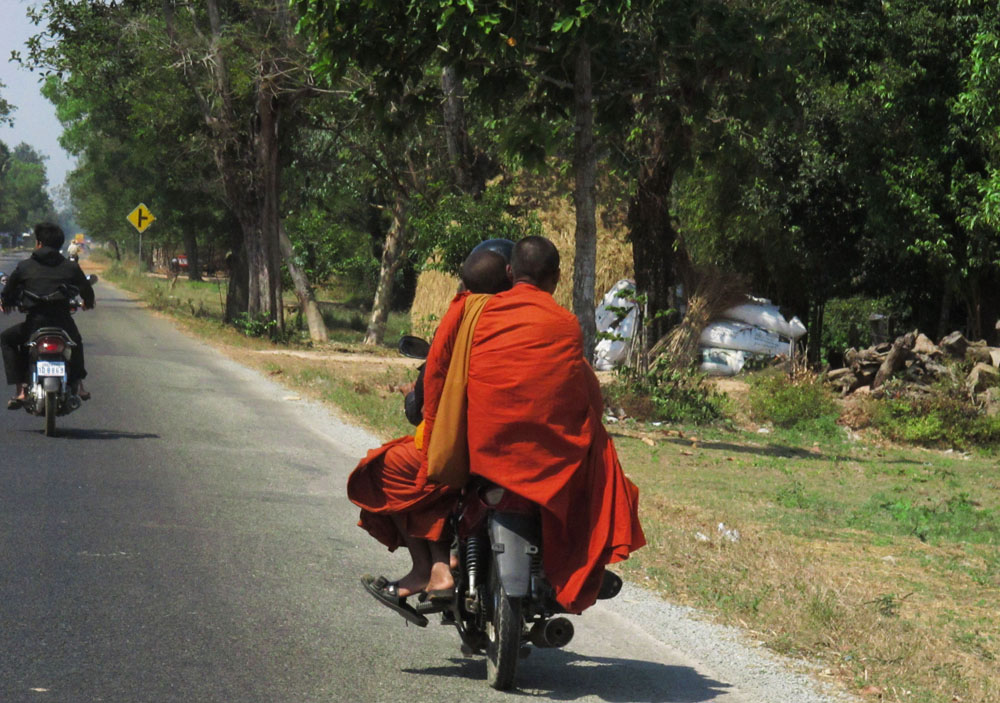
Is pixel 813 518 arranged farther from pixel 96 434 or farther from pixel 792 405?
pixel 792 405

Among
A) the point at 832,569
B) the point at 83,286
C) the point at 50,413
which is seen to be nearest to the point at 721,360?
the point at 83,286

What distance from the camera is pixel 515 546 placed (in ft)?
16.4

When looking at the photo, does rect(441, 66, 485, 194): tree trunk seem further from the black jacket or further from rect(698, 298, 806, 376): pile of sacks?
the black jacket

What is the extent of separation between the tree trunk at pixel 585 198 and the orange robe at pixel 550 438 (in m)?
9.93

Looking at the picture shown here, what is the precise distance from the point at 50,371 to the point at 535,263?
7803 millimetres

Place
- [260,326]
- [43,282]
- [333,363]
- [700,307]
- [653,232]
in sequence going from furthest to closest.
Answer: [260,326], [700,307], [333,363], [653,232], [43,282]

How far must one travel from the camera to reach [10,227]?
182125mm

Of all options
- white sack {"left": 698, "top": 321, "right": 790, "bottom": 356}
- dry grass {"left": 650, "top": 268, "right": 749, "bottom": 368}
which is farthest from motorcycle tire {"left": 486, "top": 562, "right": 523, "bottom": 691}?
white sack {"left": 698, "top": 321, "right": 790, "bottom": 356}

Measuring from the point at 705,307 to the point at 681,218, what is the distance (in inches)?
175

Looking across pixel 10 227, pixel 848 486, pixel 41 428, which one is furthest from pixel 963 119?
pixel 10 227

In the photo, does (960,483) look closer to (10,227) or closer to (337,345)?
(337,345)

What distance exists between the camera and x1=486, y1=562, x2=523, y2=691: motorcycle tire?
4.96 m

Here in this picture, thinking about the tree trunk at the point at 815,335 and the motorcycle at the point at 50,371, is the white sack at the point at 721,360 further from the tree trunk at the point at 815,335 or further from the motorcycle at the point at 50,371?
the motorcycle at the point at 50,371

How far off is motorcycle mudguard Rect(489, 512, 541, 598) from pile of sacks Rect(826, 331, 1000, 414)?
1488 centimetres
